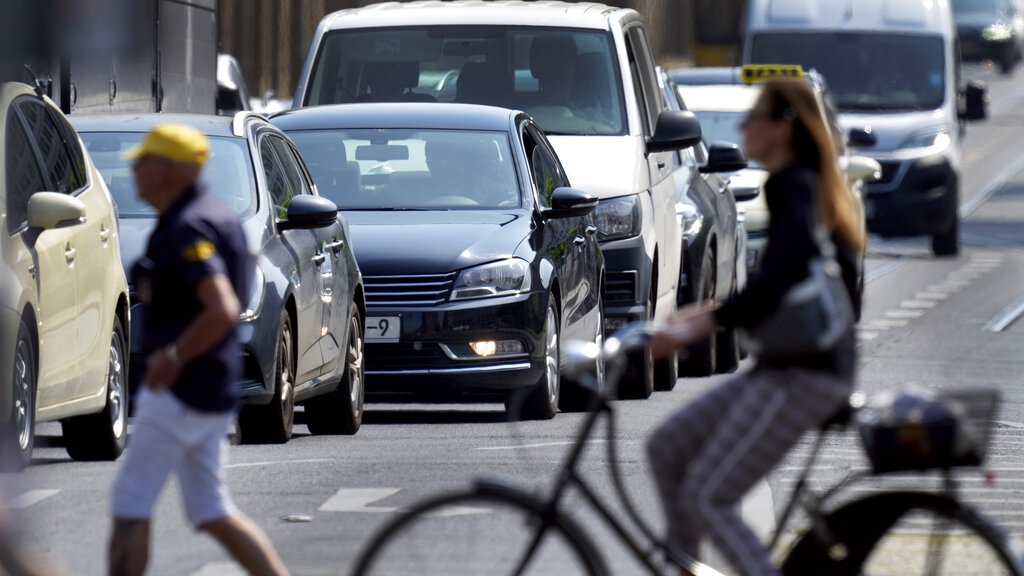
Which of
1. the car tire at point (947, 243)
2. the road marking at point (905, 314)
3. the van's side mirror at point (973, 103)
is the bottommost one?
the car tire at point (947, 243)

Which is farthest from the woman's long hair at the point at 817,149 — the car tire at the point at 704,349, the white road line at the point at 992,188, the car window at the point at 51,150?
the white road line at the point at 992,188

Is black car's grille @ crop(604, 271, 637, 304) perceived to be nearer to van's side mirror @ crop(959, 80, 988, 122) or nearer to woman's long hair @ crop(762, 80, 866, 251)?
woman's long hair @ crop(762, 80, 866, 251)

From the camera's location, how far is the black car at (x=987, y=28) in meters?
68.7

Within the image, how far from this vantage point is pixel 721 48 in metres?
60.8

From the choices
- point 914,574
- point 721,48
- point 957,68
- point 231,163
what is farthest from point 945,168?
point 721,48

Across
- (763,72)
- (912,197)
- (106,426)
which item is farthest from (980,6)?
(106,426)

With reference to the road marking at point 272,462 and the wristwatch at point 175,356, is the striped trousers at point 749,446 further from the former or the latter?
the road marking at point 272,462

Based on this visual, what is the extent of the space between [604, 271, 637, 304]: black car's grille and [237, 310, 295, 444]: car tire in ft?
12.5

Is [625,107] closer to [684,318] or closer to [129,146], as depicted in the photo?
[129,146]

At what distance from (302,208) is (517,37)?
16.7 ft

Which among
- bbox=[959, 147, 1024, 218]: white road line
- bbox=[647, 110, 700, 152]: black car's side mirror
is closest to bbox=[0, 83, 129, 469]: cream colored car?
bbox=[647, 110, 700, 152]: black car's side mirror

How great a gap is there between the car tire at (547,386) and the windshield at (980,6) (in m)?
57.1

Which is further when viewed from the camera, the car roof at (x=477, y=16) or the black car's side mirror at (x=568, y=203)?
the car roof at (x=477, y=16)

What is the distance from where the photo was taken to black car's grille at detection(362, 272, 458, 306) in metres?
12.5
